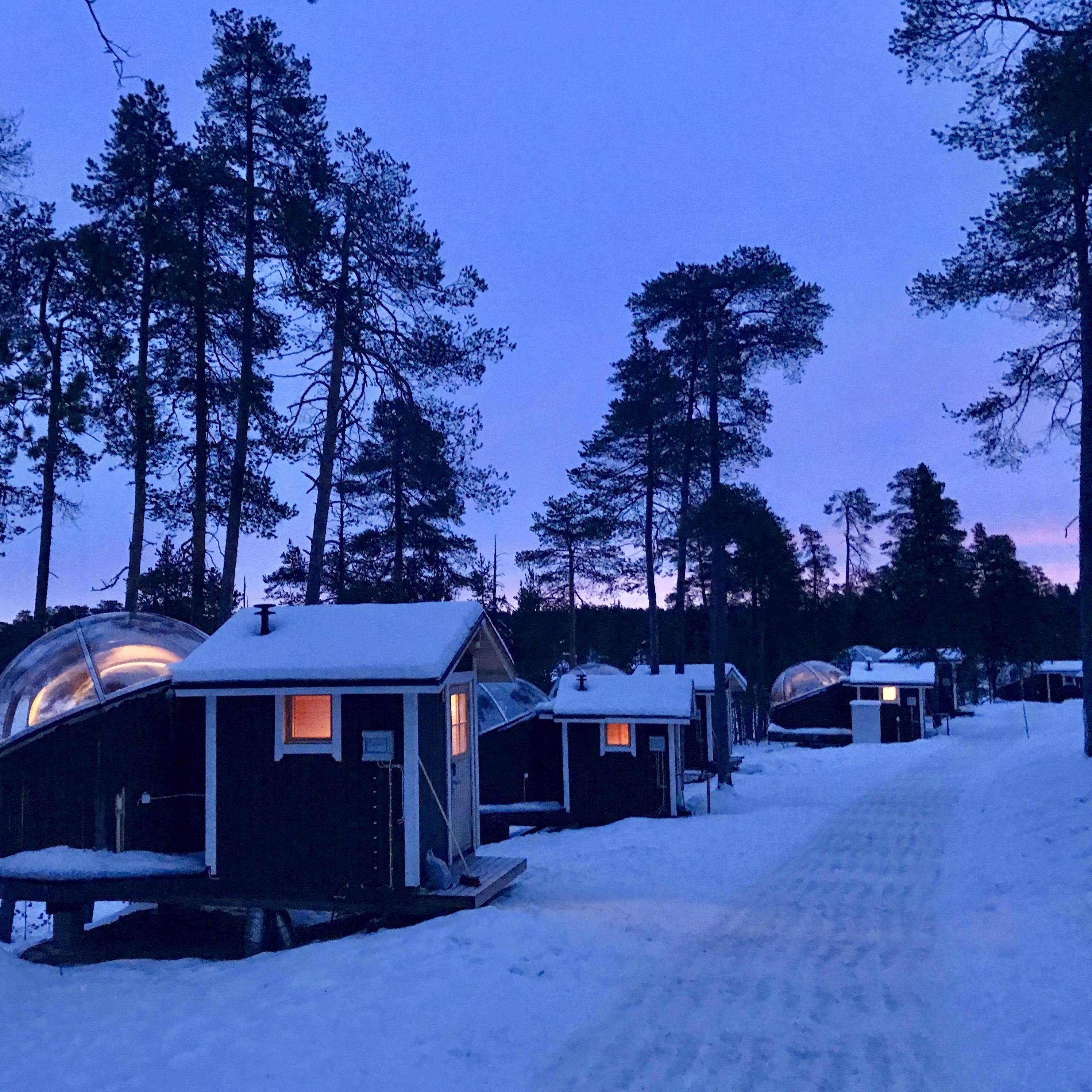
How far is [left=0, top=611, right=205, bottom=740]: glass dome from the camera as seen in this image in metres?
11.2

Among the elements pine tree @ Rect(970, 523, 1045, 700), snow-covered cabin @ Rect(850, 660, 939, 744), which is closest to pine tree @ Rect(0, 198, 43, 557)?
snow-covered cabin @ Rect(850, 660, 939, 744)

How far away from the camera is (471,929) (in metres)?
9.12

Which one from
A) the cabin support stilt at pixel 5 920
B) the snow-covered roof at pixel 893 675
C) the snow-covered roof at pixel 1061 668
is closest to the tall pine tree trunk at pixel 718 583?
the cabin support stilt at pixel 5 920

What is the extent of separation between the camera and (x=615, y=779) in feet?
71.5

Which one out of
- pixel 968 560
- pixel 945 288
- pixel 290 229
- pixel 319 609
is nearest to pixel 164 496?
pixel 290 229

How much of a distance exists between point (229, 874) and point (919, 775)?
21494mm

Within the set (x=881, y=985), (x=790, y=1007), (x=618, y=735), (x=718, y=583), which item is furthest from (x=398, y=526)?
(x=790, y=1007)

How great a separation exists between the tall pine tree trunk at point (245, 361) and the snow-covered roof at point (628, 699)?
347 inches

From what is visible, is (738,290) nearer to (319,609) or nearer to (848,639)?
(319,609)

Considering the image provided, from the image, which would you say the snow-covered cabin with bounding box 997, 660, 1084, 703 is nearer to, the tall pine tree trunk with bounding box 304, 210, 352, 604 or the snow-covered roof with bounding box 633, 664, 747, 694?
the snow-covered roof with bounding box 633, 664, 747, 694

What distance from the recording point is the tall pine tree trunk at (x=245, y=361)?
58.2 ft

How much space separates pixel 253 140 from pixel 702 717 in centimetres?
2570

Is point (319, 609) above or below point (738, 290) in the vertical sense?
below

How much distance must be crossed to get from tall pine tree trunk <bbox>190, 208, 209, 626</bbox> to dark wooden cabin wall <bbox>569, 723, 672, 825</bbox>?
980 centimetres
